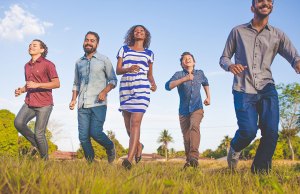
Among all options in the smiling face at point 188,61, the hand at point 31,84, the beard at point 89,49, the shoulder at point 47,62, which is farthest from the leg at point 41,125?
the smiling face at point 188,61

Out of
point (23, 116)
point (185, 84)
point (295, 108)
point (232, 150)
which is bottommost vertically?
point (232, 150)

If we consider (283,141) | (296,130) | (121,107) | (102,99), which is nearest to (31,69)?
(102,99)

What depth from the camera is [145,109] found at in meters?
6.22

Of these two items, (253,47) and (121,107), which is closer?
(253,47)

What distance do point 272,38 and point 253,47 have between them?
0.32 m

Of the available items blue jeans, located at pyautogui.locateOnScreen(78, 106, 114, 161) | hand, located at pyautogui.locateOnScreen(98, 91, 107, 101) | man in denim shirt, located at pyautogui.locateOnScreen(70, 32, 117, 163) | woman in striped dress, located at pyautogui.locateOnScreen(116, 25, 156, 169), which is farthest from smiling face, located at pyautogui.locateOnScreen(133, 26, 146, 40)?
blue jeans, located at pyautogui.locateOnScreen(78, 106, 114, 161)

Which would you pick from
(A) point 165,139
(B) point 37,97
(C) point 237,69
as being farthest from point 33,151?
(A) point 165,139

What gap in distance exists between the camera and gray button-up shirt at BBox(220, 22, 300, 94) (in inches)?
213

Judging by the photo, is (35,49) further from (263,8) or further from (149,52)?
(263,8)

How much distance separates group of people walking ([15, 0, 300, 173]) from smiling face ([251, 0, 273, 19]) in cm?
1

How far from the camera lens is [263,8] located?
5426 millimetres

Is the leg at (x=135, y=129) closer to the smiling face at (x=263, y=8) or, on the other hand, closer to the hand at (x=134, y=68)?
the hand at (x=134, y=68)

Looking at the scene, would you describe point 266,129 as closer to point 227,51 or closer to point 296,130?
point 227,51

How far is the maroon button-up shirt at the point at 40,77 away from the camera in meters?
7.00
